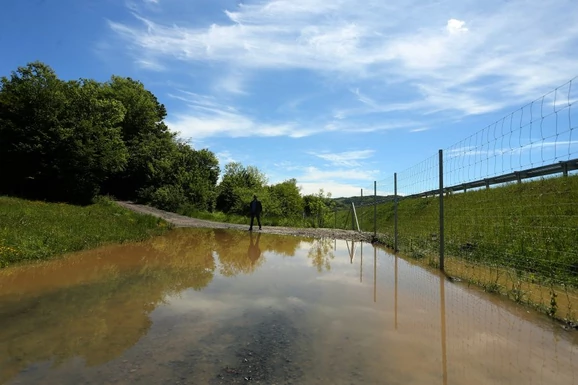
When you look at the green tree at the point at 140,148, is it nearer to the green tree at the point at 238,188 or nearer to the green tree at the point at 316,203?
the green tree at the point at 238,188

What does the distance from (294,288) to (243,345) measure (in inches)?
114

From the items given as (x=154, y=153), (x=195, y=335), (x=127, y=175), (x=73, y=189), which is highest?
(x=154, y=153)

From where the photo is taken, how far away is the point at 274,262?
384 inches

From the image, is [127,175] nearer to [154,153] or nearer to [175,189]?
[154,153]

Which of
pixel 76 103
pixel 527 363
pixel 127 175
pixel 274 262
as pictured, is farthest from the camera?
pixel 127 175

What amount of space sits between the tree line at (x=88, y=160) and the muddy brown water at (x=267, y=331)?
62.4 ft

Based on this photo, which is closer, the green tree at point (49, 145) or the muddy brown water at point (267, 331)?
the muddy brown water at point (267, 331)

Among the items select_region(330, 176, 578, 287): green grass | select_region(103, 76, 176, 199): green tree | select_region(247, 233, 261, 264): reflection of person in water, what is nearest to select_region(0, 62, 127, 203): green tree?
select_region(103, 76, 176, 199): green tree

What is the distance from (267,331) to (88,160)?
2433cm

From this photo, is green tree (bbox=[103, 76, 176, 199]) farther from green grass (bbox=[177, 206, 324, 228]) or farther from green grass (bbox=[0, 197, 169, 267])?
green grass (bbox=[0, 197, 169, 267])

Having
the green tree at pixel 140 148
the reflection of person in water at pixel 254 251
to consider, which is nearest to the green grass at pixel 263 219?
the green tree at pixel 140 148

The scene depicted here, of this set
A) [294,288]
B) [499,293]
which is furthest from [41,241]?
[499,293]

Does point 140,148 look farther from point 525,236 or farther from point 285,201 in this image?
point 525,236

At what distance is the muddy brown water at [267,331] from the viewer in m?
3.25
